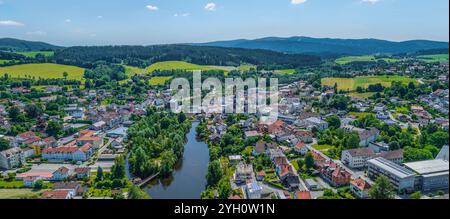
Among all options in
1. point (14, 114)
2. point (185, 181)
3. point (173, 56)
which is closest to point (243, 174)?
point (185, 181)

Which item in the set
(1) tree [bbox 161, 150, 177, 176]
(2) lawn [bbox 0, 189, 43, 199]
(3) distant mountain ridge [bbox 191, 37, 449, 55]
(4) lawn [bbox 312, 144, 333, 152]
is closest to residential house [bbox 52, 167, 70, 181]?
(2) lawn [bbox 0, 189, 43, 199]

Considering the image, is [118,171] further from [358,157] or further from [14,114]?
[14,114]

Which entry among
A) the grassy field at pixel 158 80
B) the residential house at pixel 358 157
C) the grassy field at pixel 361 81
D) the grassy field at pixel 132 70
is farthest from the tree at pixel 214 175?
the grassy field at pixel 132 70

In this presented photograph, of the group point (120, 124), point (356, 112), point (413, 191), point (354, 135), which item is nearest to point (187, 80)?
point (120, 124)

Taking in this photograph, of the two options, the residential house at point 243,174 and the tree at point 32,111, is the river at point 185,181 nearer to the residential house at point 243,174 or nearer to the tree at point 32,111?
the residential house at point 243,174

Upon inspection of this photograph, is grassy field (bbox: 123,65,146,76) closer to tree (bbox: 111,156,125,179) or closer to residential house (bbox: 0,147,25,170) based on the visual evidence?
residential house (bbox: 0,147,25,170)
